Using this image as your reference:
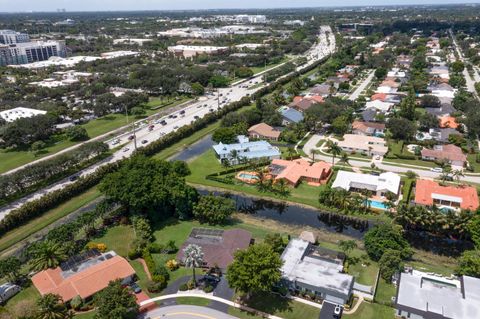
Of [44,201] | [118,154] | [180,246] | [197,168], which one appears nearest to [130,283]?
[180,246]

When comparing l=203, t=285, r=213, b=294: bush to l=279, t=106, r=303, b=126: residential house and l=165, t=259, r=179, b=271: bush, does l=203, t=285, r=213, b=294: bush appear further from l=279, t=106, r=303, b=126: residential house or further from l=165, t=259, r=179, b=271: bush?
l=279, t=106, r=303, b=126: residential house

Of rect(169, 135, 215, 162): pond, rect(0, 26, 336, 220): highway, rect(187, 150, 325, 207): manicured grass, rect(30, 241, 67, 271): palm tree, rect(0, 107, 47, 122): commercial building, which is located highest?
rect(0, 107, 47, 122): commercial building

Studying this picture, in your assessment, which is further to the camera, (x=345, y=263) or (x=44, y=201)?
(x=44, y=201)

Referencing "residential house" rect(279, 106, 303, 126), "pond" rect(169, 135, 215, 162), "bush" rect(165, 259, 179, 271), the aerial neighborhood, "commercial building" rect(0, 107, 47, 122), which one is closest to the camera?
the aerial neighborhood

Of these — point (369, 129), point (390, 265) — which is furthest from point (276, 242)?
point (369, 129)

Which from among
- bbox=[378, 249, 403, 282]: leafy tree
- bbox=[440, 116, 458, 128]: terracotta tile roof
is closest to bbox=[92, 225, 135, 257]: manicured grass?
bbox=[378, 249, 403, 282]: leafy tree

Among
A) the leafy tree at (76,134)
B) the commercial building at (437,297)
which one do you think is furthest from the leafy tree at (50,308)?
the leafy tree at (76,134)

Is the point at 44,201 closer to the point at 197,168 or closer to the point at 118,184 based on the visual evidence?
the point at 118,184
